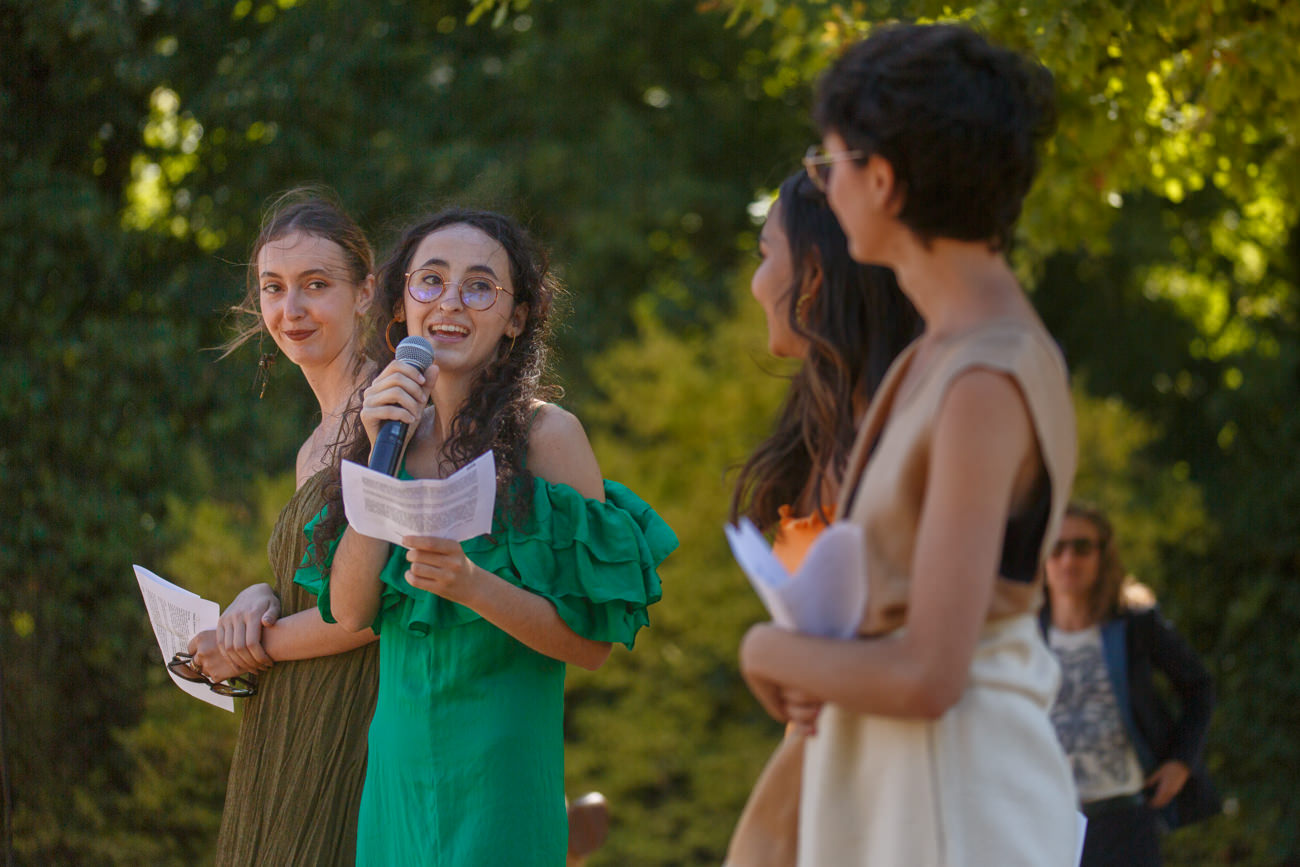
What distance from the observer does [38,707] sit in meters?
6.12

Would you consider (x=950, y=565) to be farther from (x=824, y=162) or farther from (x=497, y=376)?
(x=497, y=376)

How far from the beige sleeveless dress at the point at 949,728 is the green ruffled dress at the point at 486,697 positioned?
3.22ft

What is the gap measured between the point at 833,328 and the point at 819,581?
0.66 metres

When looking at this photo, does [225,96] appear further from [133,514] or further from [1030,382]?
[1030,382]

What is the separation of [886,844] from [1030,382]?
0.61m

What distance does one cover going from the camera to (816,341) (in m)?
2.14

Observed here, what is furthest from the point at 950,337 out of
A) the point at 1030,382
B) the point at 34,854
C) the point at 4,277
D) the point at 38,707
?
the point at 4,277

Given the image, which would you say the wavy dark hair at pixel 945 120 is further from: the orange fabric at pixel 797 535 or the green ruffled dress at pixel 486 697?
the green ruffled dress at pixel 486 697

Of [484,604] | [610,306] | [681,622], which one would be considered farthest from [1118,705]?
[610,306]

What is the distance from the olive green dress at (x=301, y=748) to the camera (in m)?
3.04

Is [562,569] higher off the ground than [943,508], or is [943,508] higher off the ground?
[943,508]

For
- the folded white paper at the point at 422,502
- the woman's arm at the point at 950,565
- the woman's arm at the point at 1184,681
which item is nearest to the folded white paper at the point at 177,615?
the folded white paper at the point at 422,502

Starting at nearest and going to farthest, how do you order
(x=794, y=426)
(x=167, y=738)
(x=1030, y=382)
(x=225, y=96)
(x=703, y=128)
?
(x=1030, y=382)
(x=794, y=426)
(x=167, y=738)
(x=225, y=96)
(x=703, y=128)

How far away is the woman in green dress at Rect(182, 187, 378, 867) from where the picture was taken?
9.98 feet
